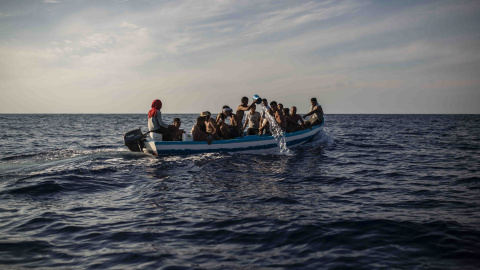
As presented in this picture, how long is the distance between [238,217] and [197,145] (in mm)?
7721

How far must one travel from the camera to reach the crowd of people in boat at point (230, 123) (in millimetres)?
13087

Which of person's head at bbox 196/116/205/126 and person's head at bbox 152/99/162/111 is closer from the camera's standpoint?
person's head at bbox 152/99/162/111

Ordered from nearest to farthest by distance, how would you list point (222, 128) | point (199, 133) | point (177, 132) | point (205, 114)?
1. point (205, 114)
2. point (199, 133)
3. point (177, 132)
4. point (222, 128)

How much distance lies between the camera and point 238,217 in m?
5.70

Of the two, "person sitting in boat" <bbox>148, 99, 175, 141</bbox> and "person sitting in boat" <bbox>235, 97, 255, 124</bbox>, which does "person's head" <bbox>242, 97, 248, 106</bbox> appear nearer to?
"person sitting in boat" <bbox>235, 97, 255, 124</bbox>

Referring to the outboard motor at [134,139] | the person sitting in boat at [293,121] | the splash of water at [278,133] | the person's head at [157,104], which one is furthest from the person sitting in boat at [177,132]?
the person sitting in boat at [293,121]

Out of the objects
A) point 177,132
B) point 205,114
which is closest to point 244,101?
point 205,114

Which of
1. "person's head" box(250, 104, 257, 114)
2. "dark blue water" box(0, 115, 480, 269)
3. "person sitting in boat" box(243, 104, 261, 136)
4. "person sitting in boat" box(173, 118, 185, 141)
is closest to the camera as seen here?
"dark blue water" box(0, 115, 480, 269)

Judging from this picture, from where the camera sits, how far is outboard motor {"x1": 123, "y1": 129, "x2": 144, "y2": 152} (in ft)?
43.3

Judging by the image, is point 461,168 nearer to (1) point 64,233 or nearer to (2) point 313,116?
(2) point 313,116

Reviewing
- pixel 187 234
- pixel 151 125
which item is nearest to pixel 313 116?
pixel 151 125

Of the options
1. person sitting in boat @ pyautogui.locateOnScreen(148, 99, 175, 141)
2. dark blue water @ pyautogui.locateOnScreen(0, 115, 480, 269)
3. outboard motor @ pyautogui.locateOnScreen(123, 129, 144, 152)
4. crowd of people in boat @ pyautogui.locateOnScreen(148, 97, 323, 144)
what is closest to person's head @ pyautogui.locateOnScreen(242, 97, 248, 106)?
crowd of people in boat @ pyautogui.locateOnScreen(148, 97, 323, 144)

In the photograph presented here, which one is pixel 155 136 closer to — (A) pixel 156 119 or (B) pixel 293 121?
(A) pixel 156 119

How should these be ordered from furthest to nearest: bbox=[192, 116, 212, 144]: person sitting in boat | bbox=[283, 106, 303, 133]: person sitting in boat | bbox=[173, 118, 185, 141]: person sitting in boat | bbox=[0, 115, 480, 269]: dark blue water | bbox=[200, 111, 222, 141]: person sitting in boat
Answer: bbox=[283, 106, 303, 133]: person sitting in boat
bbox=[173, 118, 185, 141]: person sitting in boat
bbox=[200, 111, 222, 141]: person sitting in boat
bbox=[192, 116, 212, 144]: person sitting in boat
bbox=[0, 115, 480, 269]: dark blue water
